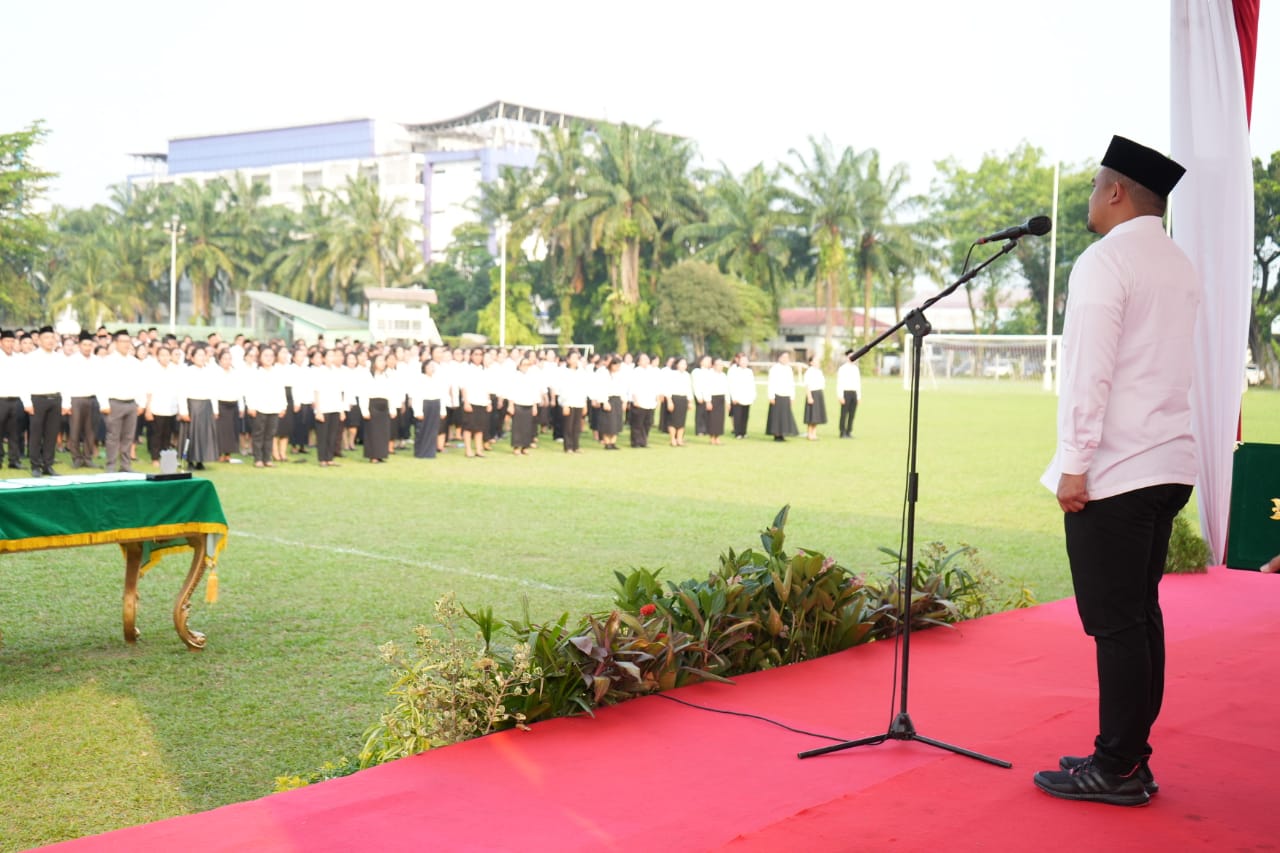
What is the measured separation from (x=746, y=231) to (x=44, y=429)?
41396 millimetres

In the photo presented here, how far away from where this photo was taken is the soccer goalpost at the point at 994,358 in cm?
3988

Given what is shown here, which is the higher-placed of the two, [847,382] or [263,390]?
[847,382]

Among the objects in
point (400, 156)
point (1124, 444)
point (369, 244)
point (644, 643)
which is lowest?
point (644, 643)

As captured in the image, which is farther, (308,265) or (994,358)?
(308,265)

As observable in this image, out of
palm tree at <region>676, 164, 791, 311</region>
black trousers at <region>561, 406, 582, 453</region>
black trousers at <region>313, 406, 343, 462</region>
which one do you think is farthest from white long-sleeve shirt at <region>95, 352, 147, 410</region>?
palm tree at <region>676, 164, 791, 311</region>

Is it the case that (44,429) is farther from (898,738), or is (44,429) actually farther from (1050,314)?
(1050,314)

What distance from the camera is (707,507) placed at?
37.8 ft

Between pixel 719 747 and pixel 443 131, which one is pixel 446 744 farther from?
pixel 443 131

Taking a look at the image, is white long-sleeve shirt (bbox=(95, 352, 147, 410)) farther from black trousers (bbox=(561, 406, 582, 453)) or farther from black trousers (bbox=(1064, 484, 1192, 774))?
black trousers (bbox=(1064, 484, 1192, 774))

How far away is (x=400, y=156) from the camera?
80438 mm

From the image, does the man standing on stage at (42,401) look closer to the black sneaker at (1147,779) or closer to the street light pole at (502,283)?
the black sneaker at (1147,779)

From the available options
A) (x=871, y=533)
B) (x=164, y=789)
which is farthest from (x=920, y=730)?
(x=871, y=533)

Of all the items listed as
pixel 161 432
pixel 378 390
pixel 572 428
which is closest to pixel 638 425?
pixel 572 428

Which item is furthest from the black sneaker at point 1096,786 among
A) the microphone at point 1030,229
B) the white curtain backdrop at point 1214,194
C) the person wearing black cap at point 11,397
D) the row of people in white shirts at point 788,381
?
the row of people in white shirts at point 788,381
